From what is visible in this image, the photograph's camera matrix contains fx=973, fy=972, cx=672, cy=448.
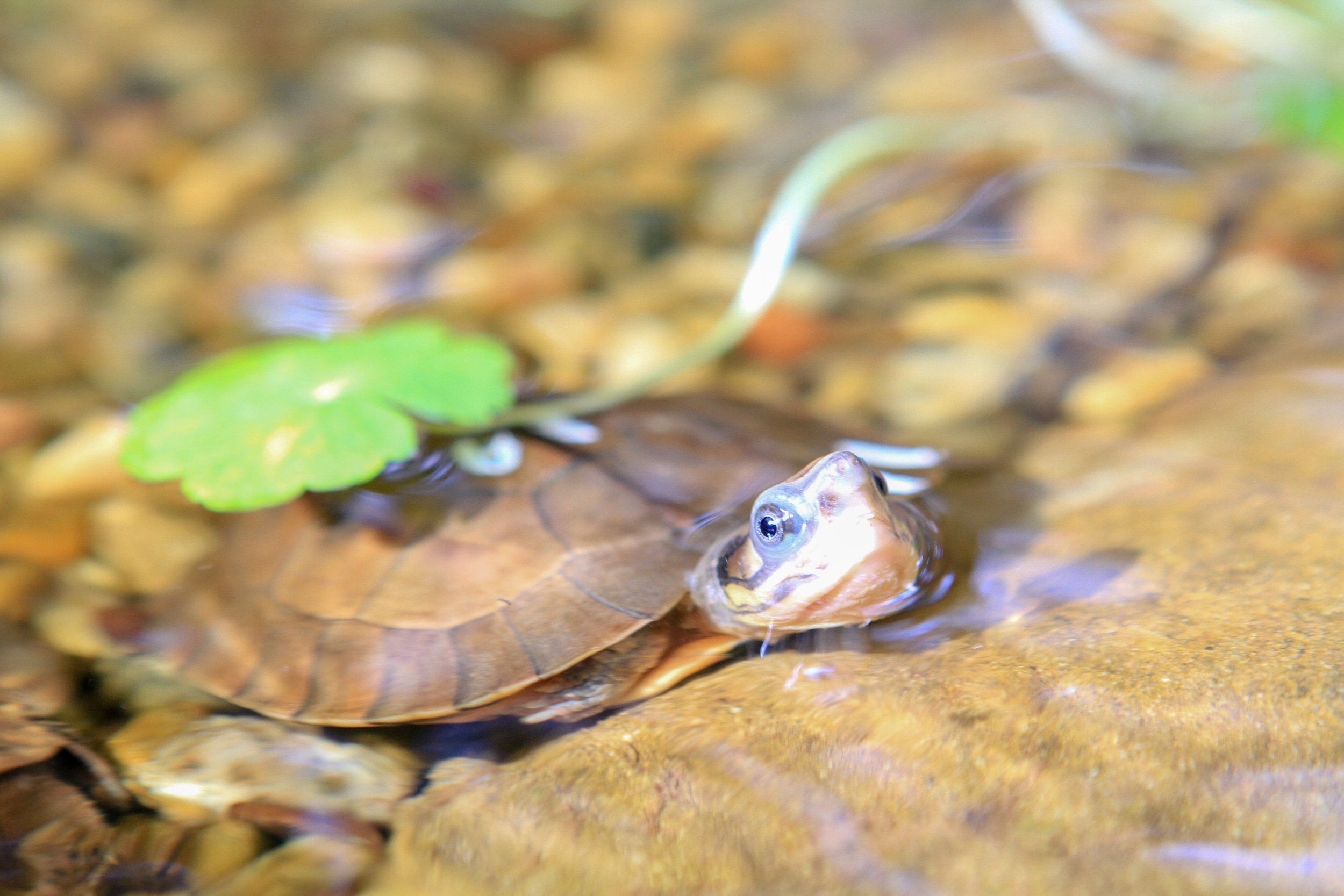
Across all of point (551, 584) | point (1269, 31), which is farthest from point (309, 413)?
point (1269, 31)

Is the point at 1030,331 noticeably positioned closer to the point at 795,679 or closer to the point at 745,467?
the point at 745,467

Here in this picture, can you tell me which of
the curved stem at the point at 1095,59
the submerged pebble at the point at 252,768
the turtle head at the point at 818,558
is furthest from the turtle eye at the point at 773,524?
the curved stem at the point at 1095,59

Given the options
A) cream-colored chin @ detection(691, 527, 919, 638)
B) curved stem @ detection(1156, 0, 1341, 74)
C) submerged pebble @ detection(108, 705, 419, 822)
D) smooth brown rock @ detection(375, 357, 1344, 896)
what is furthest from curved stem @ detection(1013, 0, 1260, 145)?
submerged pebble @ detection(108, 705, 419, 822)

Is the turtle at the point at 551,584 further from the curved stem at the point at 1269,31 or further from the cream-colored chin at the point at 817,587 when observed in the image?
the curved stem at the point at 1269,31

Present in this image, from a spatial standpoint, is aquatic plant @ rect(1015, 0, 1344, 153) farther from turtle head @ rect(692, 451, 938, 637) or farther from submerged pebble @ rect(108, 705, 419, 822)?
submerged pebble @ rect(108, 705, 419, 822)

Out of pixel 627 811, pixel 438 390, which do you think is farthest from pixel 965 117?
pixel 627 811

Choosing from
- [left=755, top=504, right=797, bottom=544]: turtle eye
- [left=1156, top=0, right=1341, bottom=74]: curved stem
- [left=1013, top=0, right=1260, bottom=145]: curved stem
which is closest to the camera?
[left=755, top=504, right=797, bottom=544]: turtle eye
